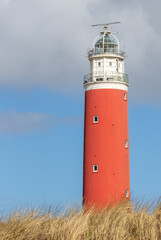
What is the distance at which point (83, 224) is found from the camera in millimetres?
13516

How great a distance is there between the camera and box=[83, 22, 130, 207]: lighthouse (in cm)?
3438

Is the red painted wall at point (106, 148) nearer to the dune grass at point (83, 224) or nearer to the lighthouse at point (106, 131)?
the lighthouse at point (106, 131)

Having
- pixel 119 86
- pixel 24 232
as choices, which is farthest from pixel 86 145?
pixel 24 232

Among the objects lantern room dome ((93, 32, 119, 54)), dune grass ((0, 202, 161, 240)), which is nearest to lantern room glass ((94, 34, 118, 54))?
lantern room dome ((93, 32, 119, 54))

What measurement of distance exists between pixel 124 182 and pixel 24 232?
2267cm

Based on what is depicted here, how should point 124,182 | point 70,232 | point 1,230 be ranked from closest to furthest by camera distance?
point 1,230 < point 70,232 < point 124,182

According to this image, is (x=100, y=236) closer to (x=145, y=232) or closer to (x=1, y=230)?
(x=145, y=232)

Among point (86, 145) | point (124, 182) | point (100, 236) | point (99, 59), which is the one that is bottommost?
point (100, 236)

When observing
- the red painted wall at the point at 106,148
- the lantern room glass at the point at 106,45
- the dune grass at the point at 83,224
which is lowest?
the dune grass at the point at 83,224

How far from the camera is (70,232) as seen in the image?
13.1 meters

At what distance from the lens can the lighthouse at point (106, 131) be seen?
34375 millimetres

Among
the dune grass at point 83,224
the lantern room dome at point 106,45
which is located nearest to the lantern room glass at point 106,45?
the lantern room dome at point 106,45

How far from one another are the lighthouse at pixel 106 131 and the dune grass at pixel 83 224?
18589 millimetres

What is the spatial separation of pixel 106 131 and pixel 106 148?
3.83 ft
